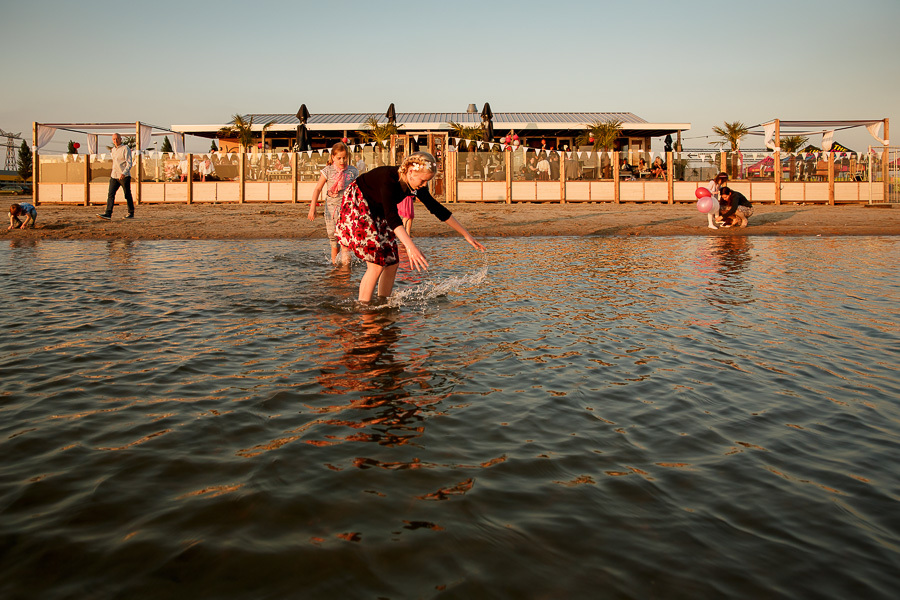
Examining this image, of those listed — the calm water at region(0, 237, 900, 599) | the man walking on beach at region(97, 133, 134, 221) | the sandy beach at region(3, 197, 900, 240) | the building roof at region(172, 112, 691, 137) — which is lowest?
the calm water at region(0, 237, 900, 599)

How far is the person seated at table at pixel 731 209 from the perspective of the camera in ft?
58.6

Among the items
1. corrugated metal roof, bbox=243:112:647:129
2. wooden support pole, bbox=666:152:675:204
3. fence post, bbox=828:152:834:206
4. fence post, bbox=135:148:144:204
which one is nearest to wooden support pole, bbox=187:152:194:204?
fence post, bbox=135:148:144:204

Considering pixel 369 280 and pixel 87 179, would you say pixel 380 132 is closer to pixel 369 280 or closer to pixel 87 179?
pixel 87 179

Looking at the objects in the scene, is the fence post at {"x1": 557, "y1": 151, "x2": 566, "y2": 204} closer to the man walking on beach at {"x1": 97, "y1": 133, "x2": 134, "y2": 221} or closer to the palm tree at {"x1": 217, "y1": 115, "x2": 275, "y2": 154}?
the man walking on beach at {"x1": 97, "y1": 133, "x2": 134, "y2": 221}

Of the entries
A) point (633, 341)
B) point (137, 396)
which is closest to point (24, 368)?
point (137, 396)

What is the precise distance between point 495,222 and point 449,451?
16.8 meters

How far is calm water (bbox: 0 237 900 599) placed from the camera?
7.78ft

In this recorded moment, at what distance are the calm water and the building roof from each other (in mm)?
29117

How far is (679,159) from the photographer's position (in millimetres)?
26047

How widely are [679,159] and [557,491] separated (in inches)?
998

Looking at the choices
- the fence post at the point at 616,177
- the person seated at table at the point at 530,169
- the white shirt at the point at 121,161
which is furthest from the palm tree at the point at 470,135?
the white shirt at the point at 121,161

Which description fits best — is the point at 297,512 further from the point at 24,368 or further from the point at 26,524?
the point at 24,368

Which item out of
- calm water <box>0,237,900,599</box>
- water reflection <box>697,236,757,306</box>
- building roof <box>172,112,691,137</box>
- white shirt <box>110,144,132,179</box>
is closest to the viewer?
calm water <box>0,237,900,599</box>

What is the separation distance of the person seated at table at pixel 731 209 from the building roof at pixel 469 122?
17.8 meters
